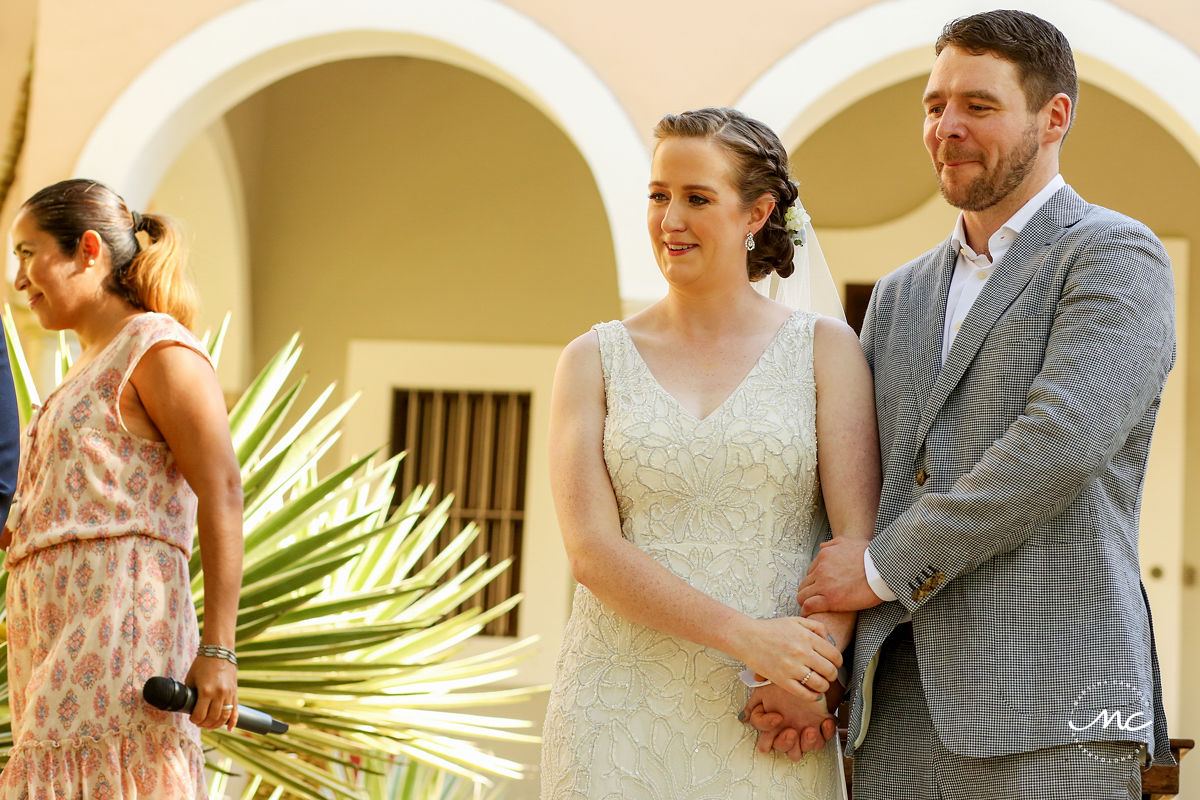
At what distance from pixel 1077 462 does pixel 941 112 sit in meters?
0.65

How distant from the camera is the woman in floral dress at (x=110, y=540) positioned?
2.40m

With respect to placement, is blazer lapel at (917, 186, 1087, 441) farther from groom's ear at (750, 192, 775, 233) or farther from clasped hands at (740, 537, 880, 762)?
groom's ear at (750, 192, 775, 233)

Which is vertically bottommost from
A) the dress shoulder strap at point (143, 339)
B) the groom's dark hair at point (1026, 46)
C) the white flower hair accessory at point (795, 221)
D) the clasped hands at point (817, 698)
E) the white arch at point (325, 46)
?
the clasped hands at point (817, 698)

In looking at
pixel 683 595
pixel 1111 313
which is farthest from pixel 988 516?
pixel 683 595

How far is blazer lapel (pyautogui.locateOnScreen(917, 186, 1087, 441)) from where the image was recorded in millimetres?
2225

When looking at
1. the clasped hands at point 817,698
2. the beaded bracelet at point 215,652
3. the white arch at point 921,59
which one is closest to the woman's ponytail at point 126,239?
the beaded bracelet at point 215,652

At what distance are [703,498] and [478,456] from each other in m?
6.11

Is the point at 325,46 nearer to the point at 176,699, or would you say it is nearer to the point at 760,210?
the point at 760,210

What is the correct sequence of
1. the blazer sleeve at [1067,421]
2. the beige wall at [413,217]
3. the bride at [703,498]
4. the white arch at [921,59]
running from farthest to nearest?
the beige wall at [413,217]
the white arch at [921,59]
the bride at [703,498]
the blazer sleeve at [1067,421]

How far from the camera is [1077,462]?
2.03 meters

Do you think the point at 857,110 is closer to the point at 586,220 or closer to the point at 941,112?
the point at 586,220

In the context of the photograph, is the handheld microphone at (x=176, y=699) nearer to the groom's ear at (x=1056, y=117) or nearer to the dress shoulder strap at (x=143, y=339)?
the dress shoulder strap at (x=143, y=339)

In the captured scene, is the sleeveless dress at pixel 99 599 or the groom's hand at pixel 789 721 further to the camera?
→ the sleeveless dress at pixel 99 599

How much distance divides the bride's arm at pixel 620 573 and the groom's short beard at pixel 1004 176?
71 centimetres
